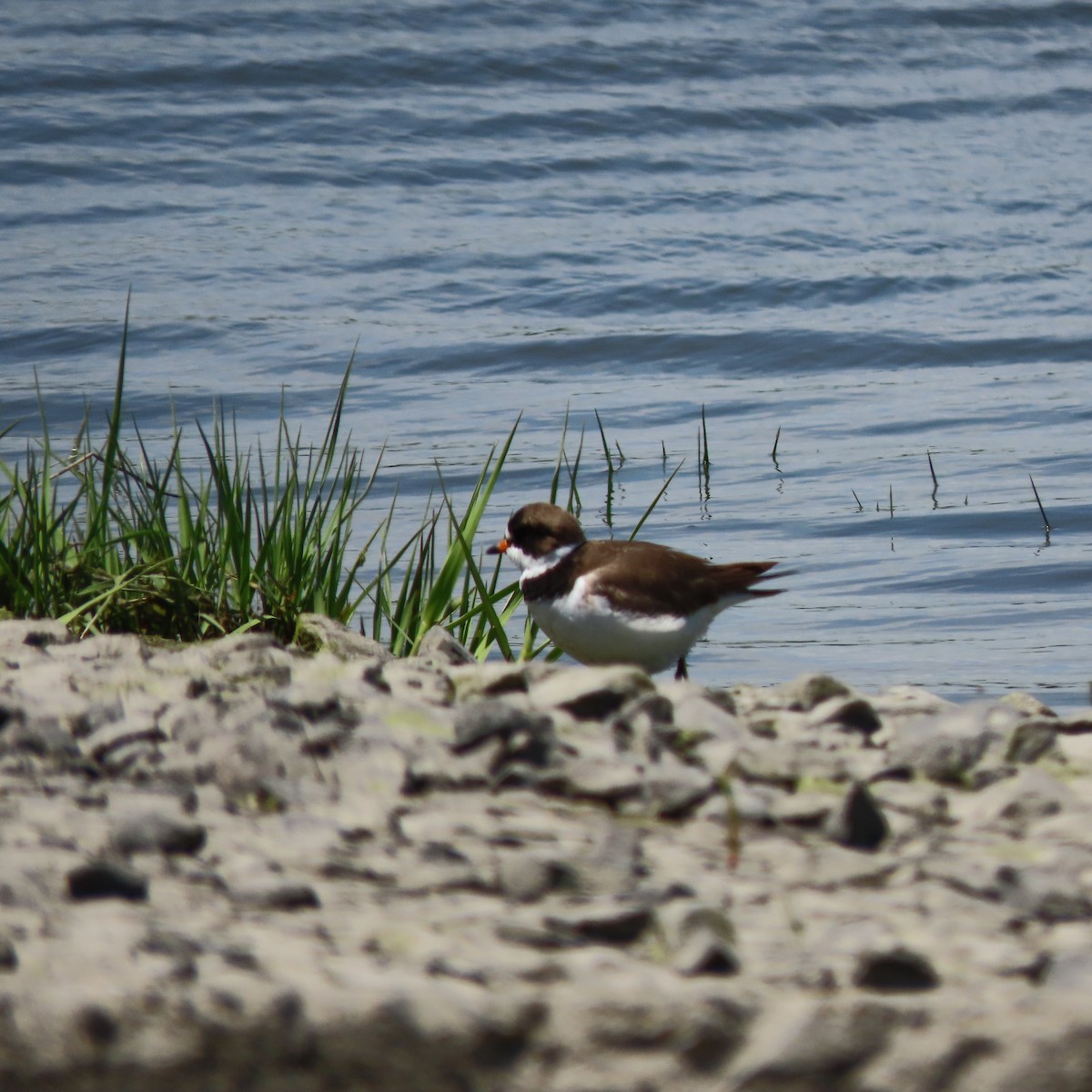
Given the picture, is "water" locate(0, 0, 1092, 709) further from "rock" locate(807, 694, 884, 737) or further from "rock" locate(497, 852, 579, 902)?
"rock" locate(497, 852, 579, 902)

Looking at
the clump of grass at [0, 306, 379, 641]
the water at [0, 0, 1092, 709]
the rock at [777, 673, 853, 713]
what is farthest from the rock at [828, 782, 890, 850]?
the water at [0, 0, 1092, 709]

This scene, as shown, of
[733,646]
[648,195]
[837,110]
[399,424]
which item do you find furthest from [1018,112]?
[733,646]

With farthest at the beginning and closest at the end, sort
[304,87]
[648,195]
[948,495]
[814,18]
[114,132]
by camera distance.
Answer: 1. [814,18]
2. [304,87]
3. [114,132]
4. [648,195]
5. [948,495]

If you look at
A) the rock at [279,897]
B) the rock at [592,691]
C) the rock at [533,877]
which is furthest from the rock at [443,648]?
the rock at [279,897]

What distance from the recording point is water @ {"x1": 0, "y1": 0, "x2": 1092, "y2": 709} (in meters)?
7.93

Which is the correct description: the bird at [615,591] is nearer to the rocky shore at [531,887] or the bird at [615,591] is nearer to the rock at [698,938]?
the rocky shore at [531,887]

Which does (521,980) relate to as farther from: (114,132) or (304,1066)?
(114,132)

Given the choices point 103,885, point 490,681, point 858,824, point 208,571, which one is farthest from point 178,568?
point 858,824

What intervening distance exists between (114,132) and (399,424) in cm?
848

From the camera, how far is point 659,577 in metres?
4.91

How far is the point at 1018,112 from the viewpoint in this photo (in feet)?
62.5

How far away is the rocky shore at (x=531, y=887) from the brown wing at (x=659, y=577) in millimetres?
972

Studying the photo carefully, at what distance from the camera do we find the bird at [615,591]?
4.84 meters

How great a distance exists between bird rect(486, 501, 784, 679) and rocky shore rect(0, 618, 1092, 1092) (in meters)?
0.97
